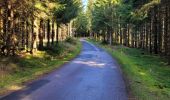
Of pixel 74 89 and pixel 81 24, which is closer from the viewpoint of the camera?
pixel 74 89

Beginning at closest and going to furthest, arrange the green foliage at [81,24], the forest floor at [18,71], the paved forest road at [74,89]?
the paved forest road at [74,89] < the forest floor at [18,71] < the green foliage at [81,24]

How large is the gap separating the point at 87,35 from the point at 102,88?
A: 448ft

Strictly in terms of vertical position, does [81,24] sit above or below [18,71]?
above

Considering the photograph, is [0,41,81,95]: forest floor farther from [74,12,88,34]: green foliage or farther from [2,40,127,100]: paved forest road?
[74,12,88,34]: green foliage

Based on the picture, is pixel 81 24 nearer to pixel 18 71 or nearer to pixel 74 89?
pixel 18 71

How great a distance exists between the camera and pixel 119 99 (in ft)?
43.3

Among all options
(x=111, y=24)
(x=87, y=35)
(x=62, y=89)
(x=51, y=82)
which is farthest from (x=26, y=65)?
(x=87, y=35)

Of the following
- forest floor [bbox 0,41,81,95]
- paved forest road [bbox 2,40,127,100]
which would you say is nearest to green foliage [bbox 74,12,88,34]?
forest floor [bbox 0,41,81,95]

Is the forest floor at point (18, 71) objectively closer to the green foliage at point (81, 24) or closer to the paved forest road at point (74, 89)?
the paved forest road at point (74, 89)

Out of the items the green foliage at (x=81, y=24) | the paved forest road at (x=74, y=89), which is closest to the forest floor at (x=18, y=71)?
the paved forest road at (x=74, y=89)

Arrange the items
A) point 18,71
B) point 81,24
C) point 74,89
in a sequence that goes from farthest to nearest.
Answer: point 81,24
point 18,71
point 74,89

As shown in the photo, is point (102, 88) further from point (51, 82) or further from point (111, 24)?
point (111, 24)

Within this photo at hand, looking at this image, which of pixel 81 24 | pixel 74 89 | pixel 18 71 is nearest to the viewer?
pixel 74 89

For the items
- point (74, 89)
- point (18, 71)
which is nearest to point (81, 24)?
point (18, 71)
